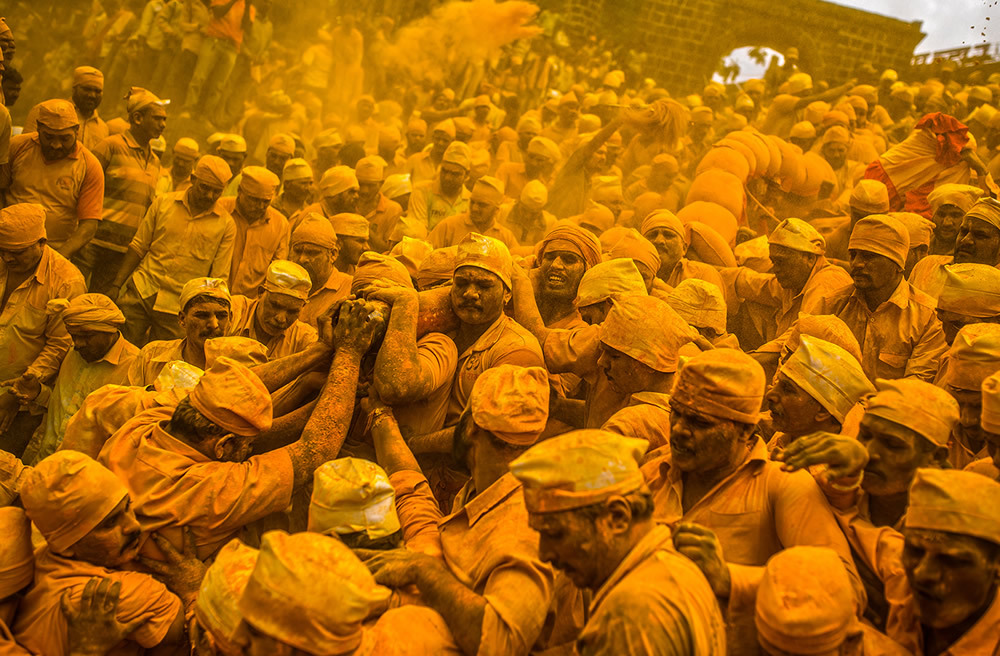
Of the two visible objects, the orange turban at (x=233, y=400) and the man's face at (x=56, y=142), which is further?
the man's face at (x=56, y=142)

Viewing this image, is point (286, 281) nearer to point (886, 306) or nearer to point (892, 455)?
point (886, 306)

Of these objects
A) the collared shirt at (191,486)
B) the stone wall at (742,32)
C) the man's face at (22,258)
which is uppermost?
the stone wall at (742,32)

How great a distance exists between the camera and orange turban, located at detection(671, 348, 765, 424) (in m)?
3.42

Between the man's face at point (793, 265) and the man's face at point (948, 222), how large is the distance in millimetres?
1420

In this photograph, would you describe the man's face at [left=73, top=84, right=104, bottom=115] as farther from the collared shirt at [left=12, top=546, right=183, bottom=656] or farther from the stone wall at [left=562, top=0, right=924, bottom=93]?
the stone wall at [left=562, top=0, right=924, bottom=93]

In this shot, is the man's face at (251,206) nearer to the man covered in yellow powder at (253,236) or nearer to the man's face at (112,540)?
the man covered in yellow powder at (253,236)

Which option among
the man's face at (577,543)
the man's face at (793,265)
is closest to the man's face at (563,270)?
Answer: the man's face at (793,265)

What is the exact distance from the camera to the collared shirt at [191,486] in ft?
12.5

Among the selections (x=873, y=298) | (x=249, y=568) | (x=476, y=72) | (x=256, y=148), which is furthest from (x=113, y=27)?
(x=249, y=568)

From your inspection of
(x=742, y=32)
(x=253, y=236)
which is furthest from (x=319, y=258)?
(x=742, y=32)

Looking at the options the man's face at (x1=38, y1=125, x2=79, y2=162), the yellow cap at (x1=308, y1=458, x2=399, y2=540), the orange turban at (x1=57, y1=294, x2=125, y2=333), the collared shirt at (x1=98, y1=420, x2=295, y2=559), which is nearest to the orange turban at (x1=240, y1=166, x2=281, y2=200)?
the man's face at (x1=38, y1=125, x2=79, y2=162)

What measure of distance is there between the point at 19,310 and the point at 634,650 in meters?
6.19

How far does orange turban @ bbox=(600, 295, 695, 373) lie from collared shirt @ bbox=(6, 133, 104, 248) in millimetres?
5811

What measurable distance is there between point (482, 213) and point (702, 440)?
5.35 metres
